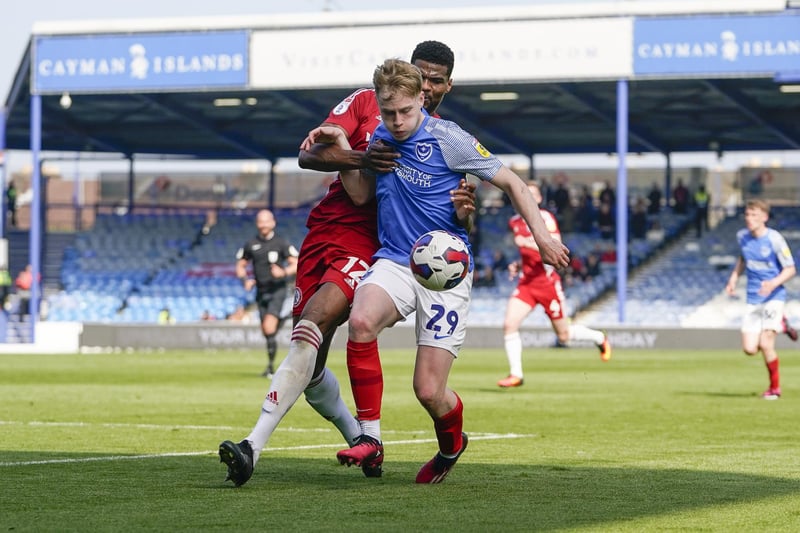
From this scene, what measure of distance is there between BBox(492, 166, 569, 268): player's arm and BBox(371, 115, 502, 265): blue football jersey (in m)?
0.08

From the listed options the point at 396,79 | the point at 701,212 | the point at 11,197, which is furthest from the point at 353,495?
the point at 11,197

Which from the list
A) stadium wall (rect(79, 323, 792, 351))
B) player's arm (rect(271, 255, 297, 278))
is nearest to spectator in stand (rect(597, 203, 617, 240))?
stadium wall (rect(79, 323, 792, 351))

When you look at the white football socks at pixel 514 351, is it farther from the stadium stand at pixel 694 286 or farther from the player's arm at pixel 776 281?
the stadium stand at pixel 694 286

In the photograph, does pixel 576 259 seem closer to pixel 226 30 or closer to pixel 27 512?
pixel 226 30

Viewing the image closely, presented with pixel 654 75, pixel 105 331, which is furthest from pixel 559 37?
pixel 105 331

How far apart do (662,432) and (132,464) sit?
4590 mm

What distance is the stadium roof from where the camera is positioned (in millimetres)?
35969

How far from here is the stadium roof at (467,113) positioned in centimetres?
3597

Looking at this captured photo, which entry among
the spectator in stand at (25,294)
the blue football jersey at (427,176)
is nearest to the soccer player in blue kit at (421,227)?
the blue football jersey at (427,176)

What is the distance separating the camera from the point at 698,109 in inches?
1640

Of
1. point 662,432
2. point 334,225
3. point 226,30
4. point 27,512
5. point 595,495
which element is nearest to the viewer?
point 27,512

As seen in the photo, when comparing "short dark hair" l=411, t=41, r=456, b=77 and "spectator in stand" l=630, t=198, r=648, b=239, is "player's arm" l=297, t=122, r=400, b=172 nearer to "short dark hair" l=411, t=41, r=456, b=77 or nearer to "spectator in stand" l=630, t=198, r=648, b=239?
"short dark hair" l=411, t=41, r=456, b=77

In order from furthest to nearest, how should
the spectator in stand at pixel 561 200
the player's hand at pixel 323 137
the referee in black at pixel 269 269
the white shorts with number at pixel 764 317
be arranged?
the spectator in stand at pixel 561 200 → the referee in black at pixel 269 269 → the white shorts with number at pixel 764 317 → the player's hand at pixel 323 137

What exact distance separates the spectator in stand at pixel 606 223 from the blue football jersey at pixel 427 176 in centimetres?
3557
